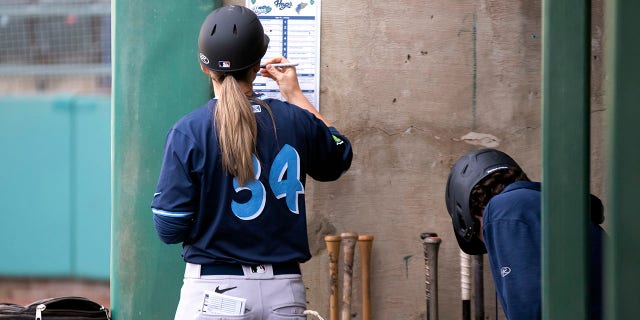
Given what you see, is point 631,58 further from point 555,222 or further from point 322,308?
point 322,308

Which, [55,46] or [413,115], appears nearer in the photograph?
[413,115]

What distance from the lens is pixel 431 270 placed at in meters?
4.11

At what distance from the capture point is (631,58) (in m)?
1.79

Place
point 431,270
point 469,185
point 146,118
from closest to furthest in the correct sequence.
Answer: point 469,185, point 431,270, point 146,118

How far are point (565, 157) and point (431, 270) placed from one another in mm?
2272

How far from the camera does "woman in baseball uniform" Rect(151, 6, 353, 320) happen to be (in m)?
3.15

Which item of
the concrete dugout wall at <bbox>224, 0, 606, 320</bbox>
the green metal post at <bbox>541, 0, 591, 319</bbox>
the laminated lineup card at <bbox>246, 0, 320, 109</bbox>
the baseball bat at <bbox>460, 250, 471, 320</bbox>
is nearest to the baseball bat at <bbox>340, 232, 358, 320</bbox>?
the concrete dugout wall at <bbox>224, 0, 606, 320</bbox>

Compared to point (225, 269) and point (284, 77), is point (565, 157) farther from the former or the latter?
point (284, 77)

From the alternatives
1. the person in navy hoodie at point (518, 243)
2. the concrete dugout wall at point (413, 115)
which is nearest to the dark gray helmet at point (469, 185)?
the person in navy hoodie at point (518, 243)

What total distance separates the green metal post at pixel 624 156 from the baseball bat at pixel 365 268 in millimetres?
2393

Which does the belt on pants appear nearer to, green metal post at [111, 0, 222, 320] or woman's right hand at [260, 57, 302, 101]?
woman's right hand at [260, 57, 302, 101]

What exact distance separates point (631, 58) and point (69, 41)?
5674mm

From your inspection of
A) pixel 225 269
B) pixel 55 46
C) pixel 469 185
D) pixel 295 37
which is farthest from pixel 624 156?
pixel 55 46

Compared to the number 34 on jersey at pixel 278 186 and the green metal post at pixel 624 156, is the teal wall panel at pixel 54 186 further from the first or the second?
the green metal post at pixel 624 156
